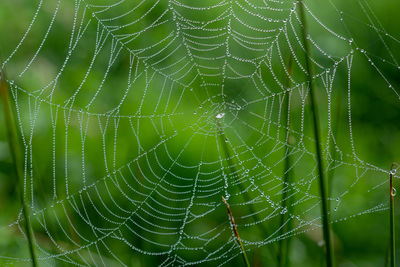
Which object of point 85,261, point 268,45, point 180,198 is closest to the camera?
point 85,261

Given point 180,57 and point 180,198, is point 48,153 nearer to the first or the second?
point 180,198

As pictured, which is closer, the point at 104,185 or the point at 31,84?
the point at 104,185

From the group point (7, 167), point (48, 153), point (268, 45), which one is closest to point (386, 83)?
point (268, 45)

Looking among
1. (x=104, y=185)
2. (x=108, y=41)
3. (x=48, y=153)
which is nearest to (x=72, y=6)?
(x=108, y=41)

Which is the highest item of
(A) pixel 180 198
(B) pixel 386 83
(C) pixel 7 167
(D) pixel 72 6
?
(D) pixel 72 6

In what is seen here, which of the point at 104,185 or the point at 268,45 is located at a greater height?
the point at 268,45

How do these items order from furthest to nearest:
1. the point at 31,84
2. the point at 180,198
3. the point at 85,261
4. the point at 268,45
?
the point at 268,45 < the point at 31,84 < the point at 180,198 < the point at 85,261

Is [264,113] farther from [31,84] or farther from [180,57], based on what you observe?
[31,84]
